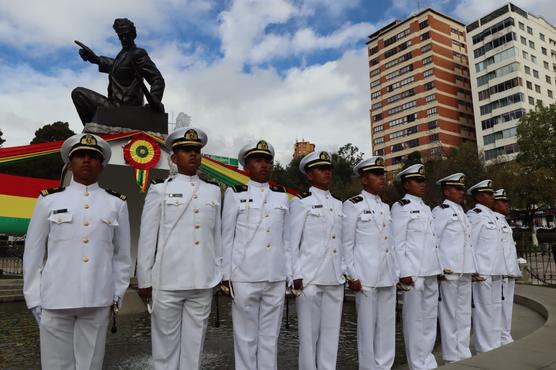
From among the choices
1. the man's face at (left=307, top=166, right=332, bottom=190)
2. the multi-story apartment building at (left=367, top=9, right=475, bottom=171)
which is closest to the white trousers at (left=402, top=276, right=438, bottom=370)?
the man's face at (left=307, top=166, right=332, bottom=190)

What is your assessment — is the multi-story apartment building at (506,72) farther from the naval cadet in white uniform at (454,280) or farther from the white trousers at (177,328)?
the white trousers at (177,328)

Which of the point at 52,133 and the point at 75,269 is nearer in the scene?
the point at 75,269

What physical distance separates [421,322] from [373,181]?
149 centimetres

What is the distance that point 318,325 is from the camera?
4.03 metres

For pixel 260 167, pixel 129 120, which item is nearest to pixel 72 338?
pixel 260 167

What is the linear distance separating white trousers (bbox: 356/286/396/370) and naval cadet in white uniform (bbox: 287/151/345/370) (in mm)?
280

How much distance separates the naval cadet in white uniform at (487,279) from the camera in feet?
17.7

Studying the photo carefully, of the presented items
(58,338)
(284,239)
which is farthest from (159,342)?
(284,239)

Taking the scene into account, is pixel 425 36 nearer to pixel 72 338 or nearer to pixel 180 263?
pixel 180 263

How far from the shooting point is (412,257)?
467cm

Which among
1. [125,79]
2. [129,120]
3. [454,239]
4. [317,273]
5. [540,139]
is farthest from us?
[540,139]

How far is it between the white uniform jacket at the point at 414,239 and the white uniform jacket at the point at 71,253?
2797 mm

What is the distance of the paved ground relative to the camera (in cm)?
509

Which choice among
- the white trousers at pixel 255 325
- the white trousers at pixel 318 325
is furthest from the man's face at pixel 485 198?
the white trousers at pixel 255 325
